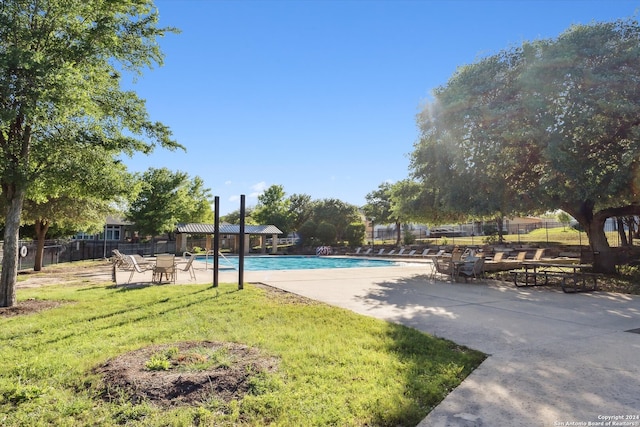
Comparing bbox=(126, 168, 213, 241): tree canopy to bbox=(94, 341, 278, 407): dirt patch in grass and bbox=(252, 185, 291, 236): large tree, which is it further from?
bbox=(94, 341, 278, 407): dirt patch in grass

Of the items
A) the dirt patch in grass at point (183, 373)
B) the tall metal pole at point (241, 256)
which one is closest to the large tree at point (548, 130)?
the tall metal pole at point (241, 256)

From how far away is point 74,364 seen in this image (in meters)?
4.11

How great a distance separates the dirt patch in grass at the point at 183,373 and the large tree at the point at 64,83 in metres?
4.99

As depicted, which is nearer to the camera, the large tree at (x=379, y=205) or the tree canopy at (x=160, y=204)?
the tree canopy at (x=160, y=204)

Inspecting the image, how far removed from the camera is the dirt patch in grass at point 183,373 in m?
3.32

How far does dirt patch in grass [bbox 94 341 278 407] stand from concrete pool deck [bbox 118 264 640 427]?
69.2 inches

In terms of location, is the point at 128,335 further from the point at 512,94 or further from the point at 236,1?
the point at 512,94

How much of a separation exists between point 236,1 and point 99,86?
16.5 feet

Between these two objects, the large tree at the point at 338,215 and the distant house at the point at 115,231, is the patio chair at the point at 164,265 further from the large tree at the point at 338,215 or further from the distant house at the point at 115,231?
the distant house at the point at 115,231

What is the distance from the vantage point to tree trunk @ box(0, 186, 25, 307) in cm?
763

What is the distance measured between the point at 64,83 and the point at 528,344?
815 centimetres

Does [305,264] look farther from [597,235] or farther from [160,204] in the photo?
[597,235]

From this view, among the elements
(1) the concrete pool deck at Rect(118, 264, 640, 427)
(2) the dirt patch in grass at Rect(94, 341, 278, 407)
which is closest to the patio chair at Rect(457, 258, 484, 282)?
(1) the concrete pool deck at Rect(118, 264, 640, 427)

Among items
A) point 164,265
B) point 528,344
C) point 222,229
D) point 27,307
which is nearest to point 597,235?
point 528,344
